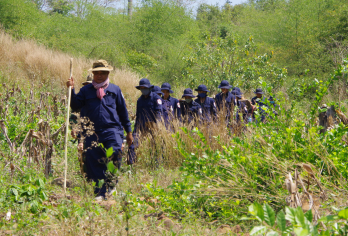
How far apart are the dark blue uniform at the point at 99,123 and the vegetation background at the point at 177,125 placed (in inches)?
12.1

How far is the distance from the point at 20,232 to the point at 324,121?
387 centimetres

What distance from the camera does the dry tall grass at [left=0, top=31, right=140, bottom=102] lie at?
1201 centimetres

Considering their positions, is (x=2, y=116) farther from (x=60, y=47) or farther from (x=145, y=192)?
(x=60, y=47)

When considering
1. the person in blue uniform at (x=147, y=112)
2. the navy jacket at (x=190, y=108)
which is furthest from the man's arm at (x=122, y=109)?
the navy jacket at (x=190, y=108)

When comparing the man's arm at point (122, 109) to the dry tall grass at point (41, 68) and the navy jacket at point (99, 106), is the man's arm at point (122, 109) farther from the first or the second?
the dry tall grass at point (41, 68)

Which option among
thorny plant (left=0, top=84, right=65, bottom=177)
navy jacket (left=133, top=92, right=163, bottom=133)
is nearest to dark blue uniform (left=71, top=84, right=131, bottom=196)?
thorny plant (left=0, top=84, right=65, bottom=177)

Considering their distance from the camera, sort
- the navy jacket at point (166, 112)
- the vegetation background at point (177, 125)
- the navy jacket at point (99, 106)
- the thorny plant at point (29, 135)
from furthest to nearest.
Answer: the navy jacket at point (166, 112) → the navy jacket at point (99, 106) → the thorny plant at point (29, 135) → the vegetation background at point (177, 125)

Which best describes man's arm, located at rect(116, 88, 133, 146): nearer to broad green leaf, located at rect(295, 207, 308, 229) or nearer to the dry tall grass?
broad green leaf, located at rect(295, 207, 308, 229)

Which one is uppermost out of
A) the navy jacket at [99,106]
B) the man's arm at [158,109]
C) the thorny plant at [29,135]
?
the navy jacket at [99,106]

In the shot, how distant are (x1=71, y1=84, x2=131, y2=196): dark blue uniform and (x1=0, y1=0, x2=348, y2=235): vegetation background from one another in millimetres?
308

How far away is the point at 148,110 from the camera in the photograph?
249 inches

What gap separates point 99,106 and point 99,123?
0.72 ft

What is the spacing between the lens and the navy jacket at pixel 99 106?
439 centimetres

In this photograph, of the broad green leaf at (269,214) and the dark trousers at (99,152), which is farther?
the dark trousers at (99,152)
